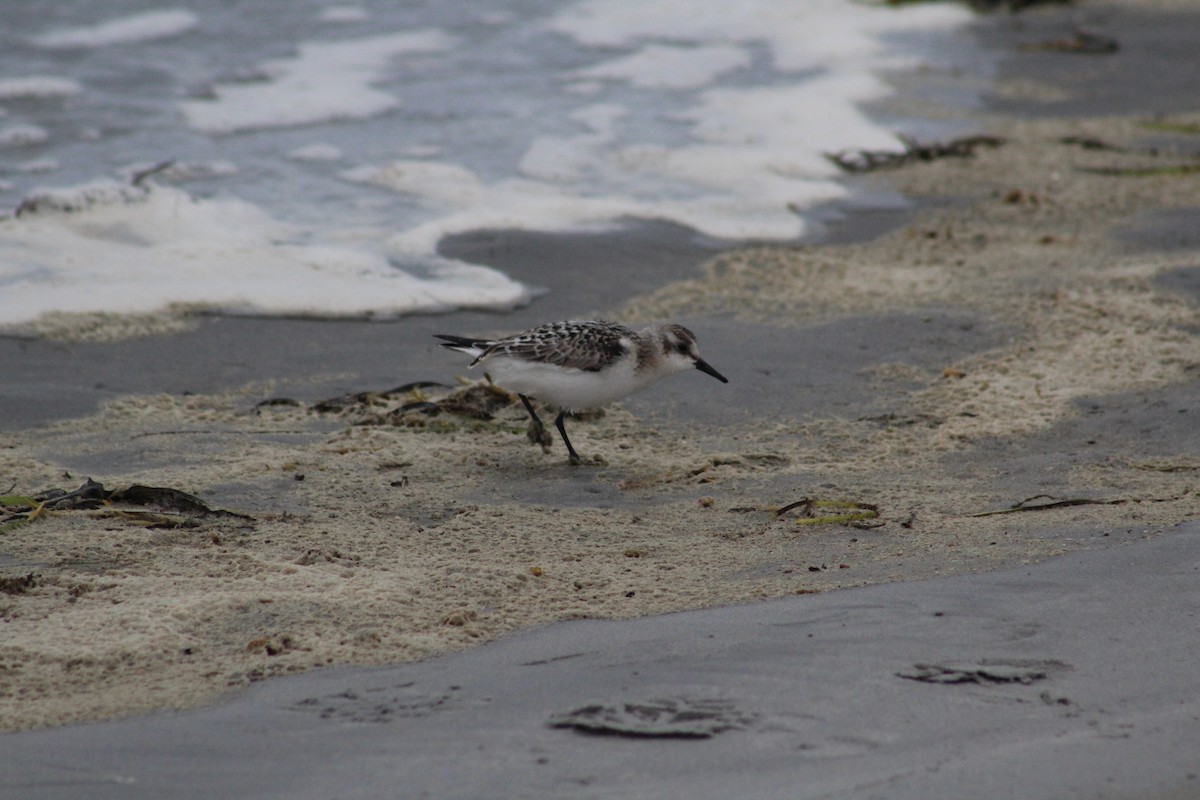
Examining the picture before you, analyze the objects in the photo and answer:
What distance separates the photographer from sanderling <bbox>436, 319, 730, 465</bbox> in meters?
5.19

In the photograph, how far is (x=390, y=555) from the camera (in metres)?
4.06

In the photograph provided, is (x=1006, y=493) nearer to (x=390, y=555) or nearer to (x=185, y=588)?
(x=390, y=555)

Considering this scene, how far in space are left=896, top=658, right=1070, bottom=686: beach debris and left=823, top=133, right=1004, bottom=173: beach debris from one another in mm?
6525

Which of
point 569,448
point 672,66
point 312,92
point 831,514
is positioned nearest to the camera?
point 831,514

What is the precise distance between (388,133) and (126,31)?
13.5ft

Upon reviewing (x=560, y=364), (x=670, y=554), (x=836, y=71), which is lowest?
(x=670, y=554)

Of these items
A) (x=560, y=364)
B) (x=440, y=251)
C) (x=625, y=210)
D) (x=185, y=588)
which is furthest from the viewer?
(x=625, y=210)

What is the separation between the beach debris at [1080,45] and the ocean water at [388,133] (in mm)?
728

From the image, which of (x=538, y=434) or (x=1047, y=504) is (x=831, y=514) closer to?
(x=1047, y=504)

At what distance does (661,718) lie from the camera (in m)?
2.91

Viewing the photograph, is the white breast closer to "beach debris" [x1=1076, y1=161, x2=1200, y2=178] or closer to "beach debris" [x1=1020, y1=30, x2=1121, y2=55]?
"beach debris" [x1=1076, y1=161, x2=1200, y2=178]

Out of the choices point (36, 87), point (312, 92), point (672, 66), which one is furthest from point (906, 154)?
point (36, 87)

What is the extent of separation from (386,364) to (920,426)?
2.42 meters

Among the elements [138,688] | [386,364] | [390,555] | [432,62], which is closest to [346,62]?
[432,62]
